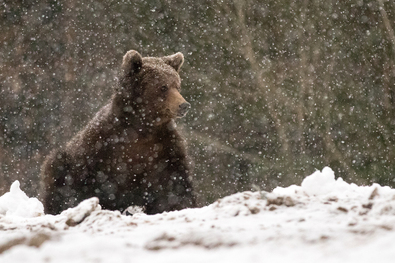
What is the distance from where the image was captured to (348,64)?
377 inches

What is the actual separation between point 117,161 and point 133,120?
15.9 inches

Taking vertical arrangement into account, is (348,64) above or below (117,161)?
Answer: above

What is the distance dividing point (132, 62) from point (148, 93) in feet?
1.08

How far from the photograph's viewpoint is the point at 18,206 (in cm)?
329

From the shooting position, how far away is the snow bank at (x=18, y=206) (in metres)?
3.19

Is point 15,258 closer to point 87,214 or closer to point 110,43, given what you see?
point 87,214

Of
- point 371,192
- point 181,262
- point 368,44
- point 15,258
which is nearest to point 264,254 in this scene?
point 181,262

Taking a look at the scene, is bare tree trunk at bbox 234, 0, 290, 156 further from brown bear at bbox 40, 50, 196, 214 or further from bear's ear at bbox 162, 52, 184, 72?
brown bear at bbox 40, 50, 196, 214

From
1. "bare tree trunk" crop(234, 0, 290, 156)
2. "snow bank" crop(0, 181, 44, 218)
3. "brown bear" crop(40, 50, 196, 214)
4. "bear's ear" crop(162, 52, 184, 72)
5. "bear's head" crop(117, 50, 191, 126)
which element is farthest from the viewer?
"bare tree trunk" crop(234, 0, 290, 156)

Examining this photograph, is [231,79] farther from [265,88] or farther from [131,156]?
[131,156]

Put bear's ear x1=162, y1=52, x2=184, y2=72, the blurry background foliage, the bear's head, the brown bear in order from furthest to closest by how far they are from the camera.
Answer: the blurry background foliage < bear's ear x1=162, y1=52, x2=184, y2=72 < the bear's head < the brown bear

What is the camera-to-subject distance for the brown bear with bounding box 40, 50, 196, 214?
4176 mm

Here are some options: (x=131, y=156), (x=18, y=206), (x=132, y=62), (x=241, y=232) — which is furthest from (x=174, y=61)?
(x=241, y=232)

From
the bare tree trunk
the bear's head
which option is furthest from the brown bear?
the bare tree trunk
